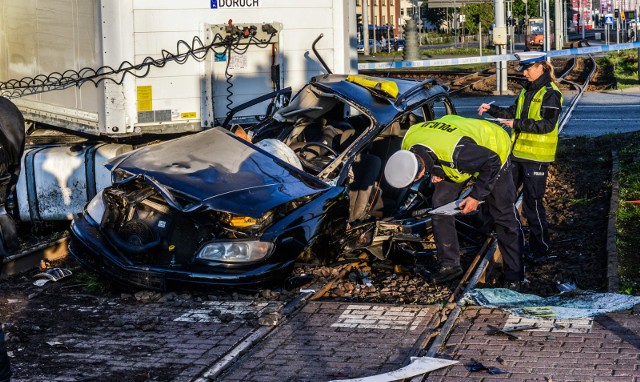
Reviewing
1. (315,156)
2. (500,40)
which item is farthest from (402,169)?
(500,40)

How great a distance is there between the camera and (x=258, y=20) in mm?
13070

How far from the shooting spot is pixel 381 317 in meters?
7.57

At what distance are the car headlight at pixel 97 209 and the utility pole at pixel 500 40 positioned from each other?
59.2 ft

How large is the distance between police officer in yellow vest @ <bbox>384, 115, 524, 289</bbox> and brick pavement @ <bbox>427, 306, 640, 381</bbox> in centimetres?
116

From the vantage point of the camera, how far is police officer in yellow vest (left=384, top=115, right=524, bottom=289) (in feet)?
26.6

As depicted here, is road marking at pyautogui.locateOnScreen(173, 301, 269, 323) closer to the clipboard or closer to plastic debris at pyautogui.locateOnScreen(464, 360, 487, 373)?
the clipboard

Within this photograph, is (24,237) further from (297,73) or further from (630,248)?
(630,248)

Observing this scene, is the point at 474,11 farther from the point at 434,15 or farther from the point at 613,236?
the point at 613,236

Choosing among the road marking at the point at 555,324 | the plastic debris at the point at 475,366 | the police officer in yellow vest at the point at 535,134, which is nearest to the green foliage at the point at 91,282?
the road marking at the point at 555,324

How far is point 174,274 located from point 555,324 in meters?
3.01

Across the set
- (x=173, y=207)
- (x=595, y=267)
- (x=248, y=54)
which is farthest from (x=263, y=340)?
(x=248, y=54)

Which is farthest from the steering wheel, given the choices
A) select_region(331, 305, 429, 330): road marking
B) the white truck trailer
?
the white truck trailer

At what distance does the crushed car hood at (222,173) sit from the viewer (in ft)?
27.2

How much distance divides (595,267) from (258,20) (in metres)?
5.66
